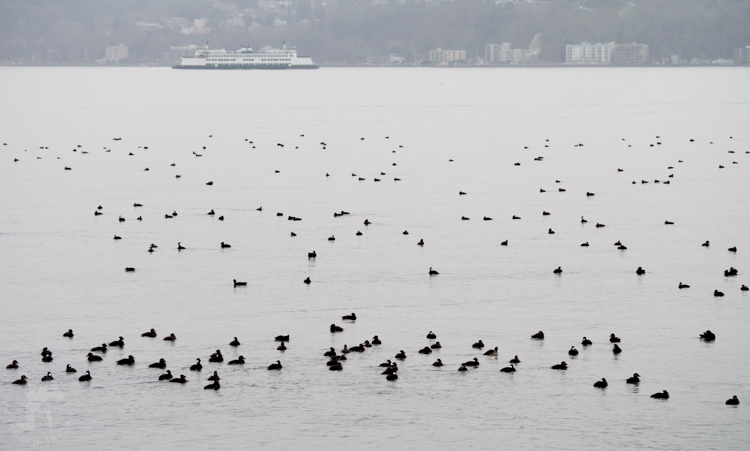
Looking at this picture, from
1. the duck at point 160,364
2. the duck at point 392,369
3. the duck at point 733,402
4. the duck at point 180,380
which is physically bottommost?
the duck at point 733,402

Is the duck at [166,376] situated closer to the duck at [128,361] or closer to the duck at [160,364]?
the duck at [160,364]

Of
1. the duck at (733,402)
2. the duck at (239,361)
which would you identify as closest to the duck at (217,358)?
the duck at (239,361)

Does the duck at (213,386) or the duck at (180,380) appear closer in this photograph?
the duck at (213,386)

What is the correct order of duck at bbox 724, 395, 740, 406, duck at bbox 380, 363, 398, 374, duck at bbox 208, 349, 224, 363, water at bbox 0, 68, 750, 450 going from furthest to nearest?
1. duck at bbox 208, 349, 224, 363
2. duck at bbox 380, 363, 398, 374
3. duck at bbox 724, 395, 740, 406
4. water at bbox 0, 68, 750, 450

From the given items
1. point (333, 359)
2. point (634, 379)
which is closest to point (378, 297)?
point (333, 359)

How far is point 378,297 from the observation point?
33031mm

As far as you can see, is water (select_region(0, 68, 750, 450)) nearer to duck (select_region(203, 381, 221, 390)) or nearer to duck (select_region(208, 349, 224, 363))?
duck (select_region(203, 381, 221, 390))

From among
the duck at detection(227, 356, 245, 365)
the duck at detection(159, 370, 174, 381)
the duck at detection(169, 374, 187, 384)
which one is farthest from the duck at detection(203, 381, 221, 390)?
the duck at detection(227, 356, 245, 365)

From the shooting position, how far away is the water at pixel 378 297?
911 inches

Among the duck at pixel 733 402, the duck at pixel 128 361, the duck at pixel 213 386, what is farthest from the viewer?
the duck at pixel 128 361

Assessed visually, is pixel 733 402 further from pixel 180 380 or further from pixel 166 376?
pixel 166 376

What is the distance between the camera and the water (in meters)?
23.1

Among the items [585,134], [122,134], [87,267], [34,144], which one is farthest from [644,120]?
[87,267]

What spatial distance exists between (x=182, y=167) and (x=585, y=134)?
131ft
